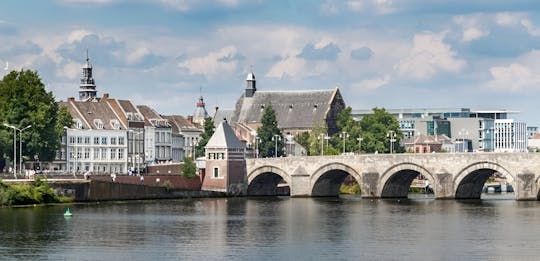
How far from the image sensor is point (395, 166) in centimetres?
12938

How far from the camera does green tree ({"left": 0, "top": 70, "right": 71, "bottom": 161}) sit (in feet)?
424

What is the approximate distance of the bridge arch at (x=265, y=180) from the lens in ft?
460

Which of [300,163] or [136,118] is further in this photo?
[136,118]

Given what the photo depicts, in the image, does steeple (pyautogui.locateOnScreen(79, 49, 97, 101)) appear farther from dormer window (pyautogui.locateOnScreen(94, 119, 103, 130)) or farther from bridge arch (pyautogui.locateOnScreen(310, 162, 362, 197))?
bridge arch (pyautogui.locateOnScreen(310, 162, 362, 197))

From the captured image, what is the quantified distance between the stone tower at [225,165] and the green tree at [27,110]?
57.9 ft

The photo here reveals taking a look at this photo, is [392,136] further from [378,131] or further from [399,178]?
[399,178]

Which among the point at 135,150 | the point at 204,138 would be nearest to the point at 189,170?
the point at 135,150

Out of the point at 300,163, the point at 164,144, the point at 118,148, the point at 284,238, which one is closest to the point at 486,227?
the point at 284,238

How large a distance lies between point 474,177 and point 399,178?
8.81 m

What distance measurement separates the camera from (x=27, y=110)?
130125 millimetres

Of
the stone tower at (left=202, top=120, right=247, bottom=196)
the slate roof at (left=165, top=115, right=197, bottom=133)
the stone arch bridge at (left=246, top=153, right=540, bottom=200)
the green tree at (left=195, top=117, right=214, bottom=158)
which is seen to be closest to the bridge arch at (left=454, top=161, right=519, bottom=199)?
the stone arch bridge at (left=246, top=153, right=540, bottom=200)

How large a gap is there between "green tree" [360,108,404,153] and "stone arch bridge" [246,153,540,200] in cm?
3030

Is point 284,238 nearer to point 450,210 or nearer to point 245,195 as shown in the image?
point 450,210

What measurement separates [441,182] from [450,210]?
16.9m
